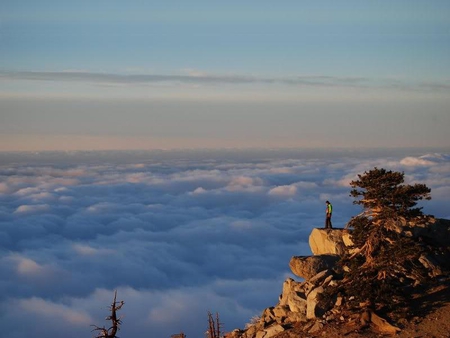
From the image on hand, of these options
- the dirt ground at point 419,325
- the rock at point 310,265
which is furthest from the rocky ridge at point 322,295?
the dirt ground at point 419,325

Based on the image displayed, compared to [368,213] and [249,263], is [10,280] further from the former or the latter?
[368,213]

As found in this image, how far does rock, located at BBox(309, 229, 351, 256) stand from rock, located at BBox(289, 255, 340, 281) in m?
1.04

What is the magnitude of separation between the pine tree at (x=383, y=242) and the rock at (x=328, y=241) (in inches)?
188

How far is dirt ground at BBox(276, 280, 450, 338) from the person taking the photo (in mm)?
31859

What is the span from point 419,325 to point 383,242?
4.18 m

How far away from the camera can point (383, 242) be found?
34.1 metres

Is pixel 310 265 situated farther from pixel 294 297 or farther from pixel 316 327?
pixel 316 327

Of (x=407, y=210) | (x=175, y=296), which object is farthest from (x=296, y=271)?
(x=175, y=296)

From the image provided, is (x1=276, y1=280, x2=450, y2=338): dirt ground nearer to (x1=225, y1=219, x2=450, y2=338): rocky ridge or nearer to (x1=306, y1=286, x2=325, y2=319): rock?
(x1=225, y1=219, x2=450, y2=338): rocky ridge

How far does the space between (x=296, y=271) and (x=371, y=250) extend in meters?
5.99

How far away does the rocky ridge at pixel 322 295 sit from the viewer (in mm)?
33719

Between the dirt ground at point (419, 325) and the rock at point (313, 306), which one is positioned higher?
the rock at point (313, 306)

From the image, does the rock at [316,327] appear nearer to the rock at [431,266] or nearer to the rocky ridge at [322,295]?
the rocky ridge at [322,295]

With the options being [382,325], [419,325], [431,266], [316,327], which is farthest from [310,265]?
[419,325]
